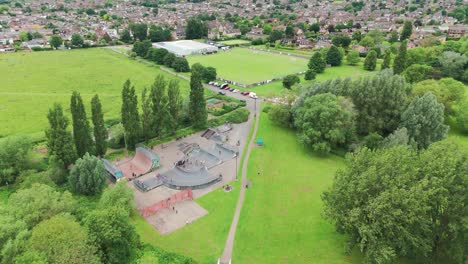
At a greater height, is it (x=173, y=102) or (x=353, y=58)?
(x=353, y=58)

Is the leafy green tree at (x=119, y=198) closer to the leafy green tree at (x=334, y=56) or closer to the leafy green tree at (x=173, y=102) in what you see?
the leafy green tree at (x=173, y=102)

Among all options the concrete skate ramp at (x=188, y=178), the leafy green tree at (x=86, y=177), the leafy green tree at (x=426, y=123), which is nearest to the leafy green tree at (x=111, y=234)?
the leafy green tree at (x=86, y=177)

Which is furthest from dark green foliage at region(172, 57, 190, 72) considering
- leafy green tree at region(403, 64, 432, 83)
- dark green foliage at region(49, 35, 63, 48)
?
dark green foliage at region(49, 35, 63, 48)

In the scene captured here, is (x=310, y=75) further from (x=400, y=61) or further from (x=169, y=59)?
(x=169, y=59)

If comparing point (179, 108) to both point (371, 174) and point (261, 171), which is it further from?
point (371, 174)

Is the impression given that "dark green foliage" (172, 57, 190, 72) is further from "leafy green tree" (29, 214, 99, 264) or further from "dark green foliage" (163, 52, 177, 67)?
"leafy green tree" (29, 214, 99, 264)

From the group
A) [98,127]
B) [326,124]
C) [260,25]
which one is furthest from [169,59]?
[260,25]

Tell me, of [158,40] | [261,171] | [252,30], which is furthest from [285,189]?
[252,30]

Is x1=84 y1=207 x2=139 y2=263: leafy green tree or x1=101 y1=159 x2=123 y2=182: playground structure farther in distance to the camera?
x1=101 y1=159 x2=123 y2=182: playground structure
